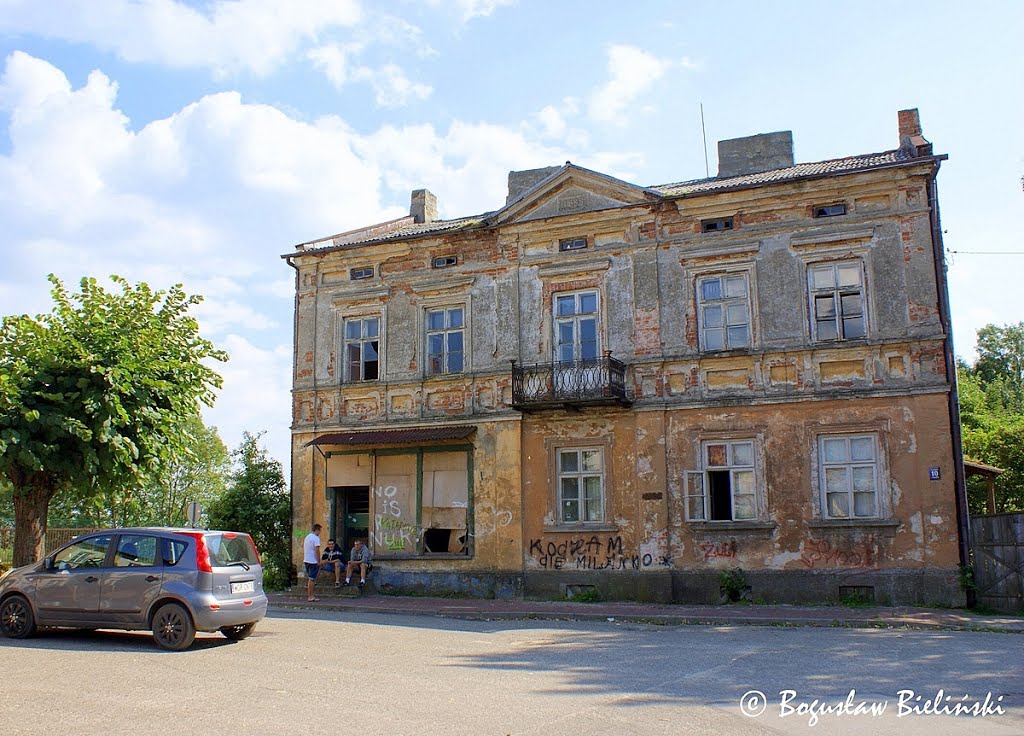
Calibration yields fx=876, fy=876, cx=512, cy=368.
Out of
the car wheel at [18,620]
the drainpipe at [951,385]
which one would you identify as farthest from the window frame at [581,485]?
the car wheel at [18,620]

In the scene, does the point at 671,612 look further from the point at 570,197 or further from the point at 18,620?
the point at 18,620

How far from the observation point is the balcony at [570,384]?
18.3 m

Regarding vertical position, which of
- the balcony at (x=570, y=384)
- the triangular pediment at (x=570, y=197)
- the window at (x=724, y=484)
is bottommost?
the window at (x=724, y=484)

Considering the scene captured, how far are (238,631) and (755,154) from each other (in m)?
15.7

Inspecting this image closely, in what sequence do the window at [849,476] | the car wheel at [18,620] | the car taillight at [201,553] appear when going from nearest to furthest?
the car taillight at [201,553]
the car wheel at [18,620]
the window at [849,476]

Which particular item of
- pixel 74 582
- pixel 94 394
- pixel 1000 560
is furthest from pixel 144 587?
pixel 1000 560

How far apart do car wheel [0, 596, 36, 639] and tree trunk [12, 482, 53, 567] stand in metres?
3.13

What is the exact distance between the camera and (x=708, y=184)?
2025 centimetres

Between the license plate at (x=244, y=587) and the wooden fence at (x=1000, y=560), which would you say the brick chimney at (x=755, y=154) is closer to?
the wooden fence at (x=1000, y=560)

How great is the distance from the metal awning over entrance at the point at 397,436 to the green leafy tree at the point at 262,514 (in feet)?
8.33

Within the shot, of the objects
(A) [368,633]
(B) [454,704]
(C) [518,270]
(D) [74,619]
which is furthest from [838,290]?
(D) [74,619]

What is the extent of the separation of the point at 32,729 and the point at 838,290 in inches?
611

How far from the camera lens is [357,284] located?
2203 cm

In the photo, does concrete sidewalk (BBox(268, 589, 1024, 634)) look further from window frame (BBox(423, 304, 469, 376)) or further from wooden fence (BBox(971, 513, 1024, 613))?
window frame (BBox(423, 304, 469, 376))
